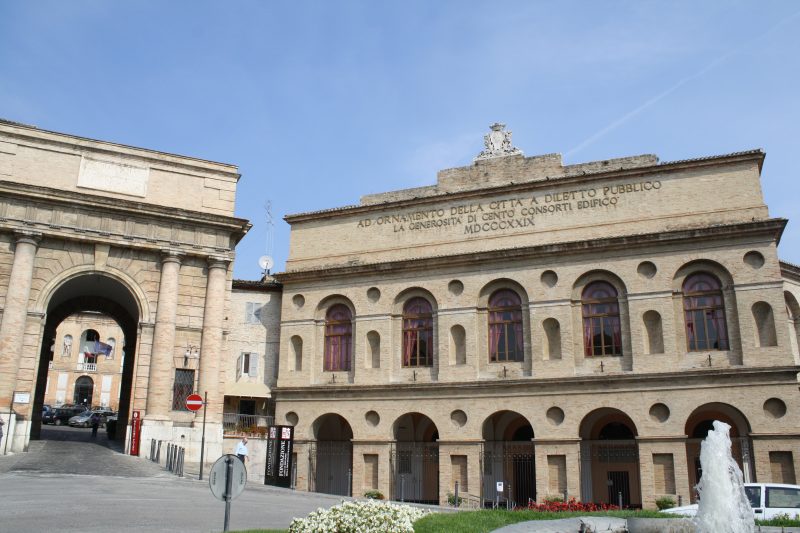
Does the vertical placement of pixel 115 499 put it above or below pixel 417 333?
below

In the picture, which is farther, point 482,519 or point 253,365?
point 253,365

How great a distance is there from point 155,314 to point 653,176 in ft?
72.9

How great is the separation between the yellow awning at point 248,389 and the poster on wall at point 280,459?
5103 millimetres

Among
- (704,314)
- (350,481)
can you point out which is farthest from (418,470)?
(704,314)

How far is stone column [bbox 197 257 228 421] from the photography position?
3262 centimetres

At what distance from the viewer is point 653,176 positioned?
3155cm

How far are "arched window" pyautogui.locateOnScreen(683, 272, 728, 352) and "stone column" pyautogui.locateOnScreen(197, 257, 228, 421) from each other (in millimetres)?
19883

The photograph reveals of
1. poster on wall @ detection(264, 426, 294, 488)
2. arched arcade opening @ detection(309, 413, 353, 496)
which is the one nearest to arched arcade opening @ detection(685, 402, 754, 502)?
arched arcade opening @ detection(309, 413, 353, 496)

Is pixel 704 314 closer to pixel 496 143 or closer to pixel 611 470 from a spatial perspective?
pixel 611 470

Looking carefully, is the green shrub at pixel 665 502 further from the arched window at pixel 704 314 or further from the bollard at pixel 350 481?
the bollard at pixel 350 481

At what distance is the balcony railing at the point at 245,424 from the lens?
34.3 m

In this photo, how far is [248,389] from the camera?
1415 inches

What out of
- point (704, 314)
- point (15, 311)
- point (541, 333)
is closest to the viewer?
point (704, 314)

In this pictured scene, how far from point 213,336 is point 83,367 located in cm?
4265
